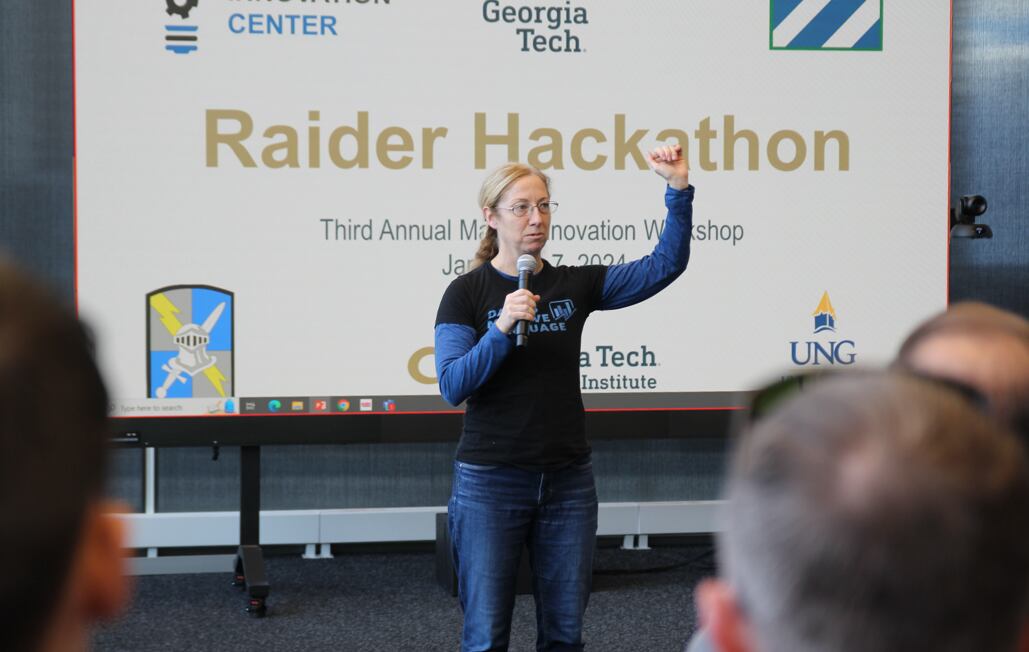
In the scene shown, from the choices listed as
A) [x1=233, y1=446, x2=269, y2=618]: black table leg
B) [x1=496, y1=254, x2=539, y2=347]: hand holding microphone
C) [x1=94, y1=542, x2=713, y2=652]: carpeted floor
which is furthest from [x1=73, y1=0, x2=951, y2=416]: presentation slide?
[x1=496, y1=254, x2=539, y2=347]: hand holding microphone

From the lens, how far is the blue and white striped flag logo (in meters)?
4.18

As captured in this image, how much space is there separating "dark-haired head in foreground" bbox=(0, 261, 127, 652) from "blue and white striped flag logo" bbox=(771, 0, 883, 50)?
3971 millimetres

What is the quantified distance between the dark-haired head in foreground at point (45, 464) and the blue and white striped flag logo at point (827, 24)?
156 inches

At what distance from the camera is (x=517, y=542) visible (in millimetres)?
2594

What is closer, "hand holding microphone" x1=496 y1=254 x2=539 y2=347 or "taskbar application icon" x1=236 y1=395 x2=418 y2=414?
"hand holding microphone" x1=496 y1=254 x2=539 y2=347

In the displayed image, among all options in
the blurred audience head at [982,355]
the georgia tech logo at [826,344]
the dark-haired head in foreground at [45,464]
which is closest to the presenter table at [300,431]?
the georgia tech logo at [826,344]

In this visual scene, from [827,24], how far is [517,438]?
7.89 ft

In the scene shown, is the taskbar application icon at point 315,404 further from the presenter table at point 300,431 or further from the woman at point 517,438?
the woman at point 517,438

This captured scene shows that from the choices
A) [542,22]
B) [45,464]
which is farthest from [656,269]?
[45,464]

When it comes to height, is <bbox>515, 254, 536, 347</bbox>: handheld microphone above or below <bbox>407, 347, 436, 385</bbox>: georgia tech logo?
above

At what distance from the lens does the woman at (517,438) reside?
256 cm

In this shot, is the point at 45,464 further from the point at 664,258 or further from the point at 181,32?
the point at 181,32

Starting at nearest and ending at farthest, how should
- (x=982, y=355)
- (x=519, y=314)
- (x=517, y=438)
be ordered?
(x=982, y=355)
(x=519, y=314)
(x=517, y=438)

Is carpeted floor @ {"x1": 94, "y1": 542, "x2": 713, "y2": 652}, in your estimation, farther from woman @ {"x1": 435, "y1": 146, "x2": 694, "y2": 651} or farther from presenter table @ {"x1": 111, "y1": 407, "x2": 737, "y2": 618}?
woman @ {"x1": 435, "y1": 146, "x2": 694, "y2": 651}
